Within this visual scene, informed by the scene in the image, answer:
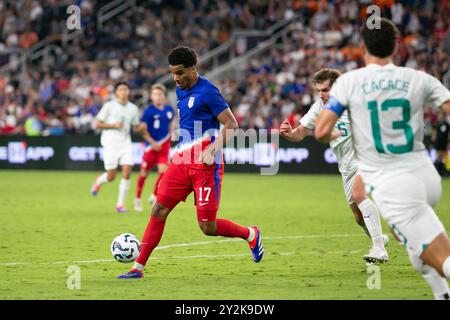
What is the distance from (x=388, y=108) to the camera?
6.91 metres

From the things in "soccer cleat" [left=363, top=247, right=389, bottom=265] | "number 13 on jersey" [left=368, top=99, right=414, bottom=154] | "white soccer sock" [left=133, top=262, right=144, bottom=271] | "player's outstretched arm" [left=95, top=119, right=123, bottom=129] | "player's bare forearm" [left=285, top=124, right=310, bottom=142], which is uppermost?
"number 13 on jersey" [left=368, top=99, right=414, bottom=154]

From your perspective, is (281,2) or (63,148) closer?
(63,148)

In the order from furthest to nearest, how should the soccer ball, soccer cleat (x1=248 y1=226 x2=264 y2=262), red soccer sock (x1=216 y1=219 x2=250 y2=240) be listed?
soccer cleat (x1=248 y1=226 x2=264 y2=262), red soccer sock (x1=216 y1=219 x2=250 y2=240), the soccer ball

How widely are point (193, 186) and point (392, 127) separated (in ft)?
11.4

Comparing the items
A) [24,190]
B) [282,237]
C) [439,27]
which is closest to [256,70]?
[439,27]

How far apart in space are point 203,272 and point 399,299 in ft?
8.91

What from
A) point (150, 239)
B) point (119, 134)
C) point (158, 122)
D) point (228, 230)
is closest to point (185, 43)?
point (158, 122)

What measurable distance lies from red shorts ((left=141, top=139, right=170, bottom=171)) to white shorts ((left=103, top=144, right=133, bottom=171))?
1.16 ft

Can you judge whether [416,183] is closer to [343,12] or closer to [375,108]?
→ [375,108]

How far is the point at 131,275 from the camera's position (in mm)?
9703

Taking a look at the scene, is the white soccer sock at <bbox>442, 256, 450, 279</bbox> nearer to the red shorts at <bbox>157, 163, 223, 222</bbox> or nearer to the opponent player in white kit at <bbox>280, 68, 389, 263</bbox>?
the opponent player in white kit at <bbox>280, 68, 389, 263</bbox>

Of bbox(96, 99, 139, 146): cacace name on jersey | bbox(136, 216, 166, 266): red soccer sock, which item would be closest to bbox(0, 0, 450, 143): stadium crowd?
bbox(96, 99, 139, 146): cacace name on jersey

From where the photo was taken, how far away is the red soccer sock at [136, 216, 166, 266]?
9805 mm

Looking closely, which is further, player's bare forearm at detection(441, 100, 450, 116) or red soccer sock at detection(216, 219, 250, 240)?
red soccer sock at detection(216, 219, 250, 240)
